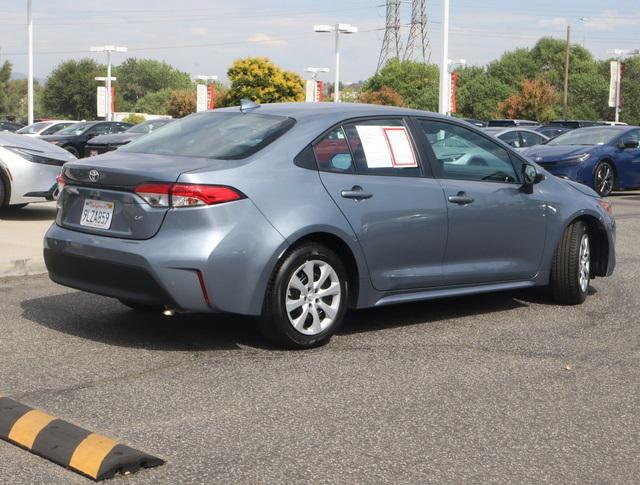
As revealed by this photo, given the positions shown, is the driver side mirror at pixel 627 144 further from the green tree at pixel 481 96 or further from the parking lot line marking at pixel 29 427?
the green tree at pixel 481 96

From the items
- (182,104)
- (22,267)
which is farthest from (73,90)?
(22,267)

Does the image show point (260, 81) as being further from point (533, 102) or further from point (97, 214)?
point (533, 102)

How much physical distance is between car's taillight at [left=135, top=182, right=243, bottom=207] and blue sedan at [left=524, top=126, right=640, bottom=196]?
513 inches

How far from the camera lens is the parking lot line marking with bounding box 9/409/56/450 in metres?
4.38

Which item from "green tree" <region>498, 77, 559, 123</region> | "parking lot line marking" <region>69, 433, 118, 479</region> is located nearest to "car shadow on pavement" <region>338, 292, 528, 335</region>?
"parking lot line marking" <region>69, 433, 118, 479</region>

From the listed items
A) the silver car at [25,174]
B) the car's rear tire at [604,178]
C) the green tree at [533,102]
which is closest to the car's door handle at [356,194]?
the silver car at [25,174]

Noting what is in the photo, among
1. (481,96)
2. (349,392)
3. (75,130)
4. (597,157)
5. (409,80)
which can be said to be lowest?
(349,392)

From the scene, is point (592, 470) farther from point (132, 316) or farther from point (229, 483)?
point (132, 316)

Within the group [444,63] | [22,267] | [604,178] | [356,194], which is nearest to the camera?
[356,194]

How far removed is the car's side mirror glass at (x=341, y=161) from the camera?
6.42 meters

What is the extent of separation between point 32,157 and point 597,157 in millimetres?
10302

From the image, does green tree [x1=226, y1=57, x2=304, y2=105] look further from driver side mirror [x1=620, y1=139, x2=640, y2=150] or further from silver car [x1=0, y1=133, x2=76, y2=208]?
silver car [x1=0, y1=133, x2=76, y2=208]

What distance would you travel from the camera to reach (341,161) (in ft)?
21.2

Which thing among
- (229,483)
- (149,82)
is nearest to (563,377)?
(229,483)
